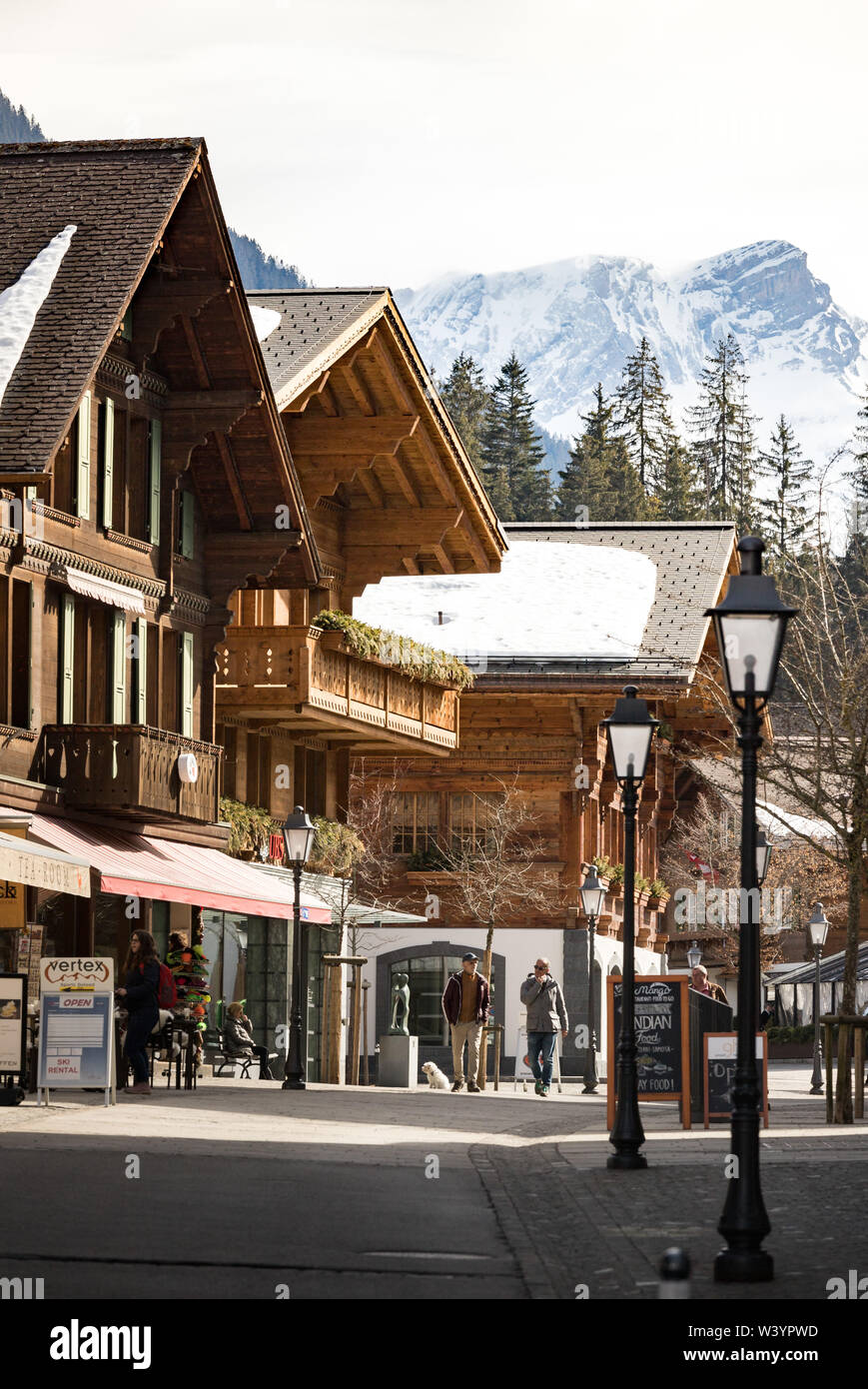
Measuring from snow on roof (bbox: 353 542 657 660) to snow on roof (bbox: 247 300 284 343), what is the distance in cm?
917

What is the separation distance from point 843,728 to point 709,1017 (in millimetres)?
4566

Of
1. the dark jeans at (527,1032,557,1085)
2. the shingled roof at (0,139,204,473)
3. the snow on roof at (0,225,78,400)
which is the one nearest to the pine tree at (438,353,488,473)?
the dark jeans at (527,1032,557,1085)

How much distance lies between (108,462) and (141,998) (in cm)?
932

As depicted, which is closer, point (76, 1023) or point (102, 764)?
point (76, 1023)

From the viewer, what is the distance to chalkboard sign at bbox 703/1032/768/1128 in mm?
23172

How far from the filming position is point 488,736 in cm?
4831

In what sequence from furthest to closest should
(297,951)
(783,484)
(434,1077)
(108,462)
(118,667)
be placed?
1. (783,484)
2. (434,1077)
3. (118,667)
4. (108,462)
5. (297,951)

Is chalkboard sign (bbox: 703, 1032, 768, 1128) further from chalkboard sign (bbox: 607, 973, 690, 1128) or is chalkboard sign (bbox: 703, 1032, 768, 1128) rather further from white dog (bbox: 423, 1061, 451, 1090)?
white dog (bbox: 423, 1061, 451, 1090)

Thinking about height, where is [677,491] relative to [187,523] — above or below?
above

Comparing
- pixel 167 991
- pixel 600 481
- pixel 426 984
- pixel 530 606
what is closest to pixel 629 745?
pixel 167 991

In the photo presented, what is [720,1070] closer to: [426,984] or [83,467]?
[83,467]

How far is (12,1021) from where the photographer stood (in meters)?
22.2

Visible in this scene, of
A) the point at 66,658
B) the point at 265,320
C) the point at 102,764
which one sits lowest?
the point at 102,764
